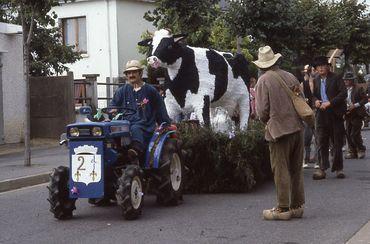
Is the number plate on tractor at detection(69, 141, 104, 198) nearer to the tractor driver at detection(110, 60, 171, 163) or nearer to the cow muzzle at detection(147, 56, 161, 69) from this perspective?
the tractor driver at detection(110, 60, 171, 163)

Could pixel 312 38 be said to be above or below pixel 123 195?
above

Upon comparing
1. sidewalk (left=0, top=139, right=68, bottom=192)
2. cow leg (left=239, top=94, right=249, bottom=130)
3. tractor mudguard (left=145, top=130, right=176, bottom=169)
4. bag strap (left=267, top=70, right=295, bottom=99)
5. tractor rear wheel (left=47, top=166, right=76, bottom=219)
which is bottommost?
sidewalk (left=0, top=139, right=68, bottom=192)

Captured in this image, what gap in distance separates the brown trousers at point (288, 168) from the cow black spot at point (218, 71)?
2.98 meters

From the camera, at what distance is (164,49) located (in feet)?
33.6

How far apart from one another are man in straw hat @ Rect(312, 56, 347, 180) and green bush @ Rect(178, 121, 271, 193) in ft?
5.14

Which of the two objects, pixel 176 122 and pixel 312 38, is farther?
pixel 312 38

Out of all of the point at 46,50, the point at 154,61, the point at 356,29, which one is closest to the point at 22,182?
the point at 154,61

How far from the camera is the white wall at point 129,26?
1179 inches

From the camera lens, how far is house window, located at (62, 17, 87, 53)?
102 ft

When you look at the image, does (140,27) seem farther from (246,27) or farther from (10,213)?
(10,213)

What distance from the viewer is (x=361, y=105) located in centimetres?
1469

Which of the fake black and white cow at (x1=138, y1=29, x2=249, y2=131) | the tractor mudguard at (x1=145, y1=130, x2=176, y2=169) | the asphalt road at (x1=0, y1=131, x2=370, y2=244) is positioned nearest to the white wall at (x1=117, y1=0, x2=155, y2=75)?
the fake black and white cow at (x1=138, y1=29, x2=249, y2=131)

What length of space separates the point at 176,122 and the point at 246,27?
9018mm

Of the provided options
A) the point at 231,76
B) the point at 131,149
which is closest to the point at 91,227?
the point at 131,149
